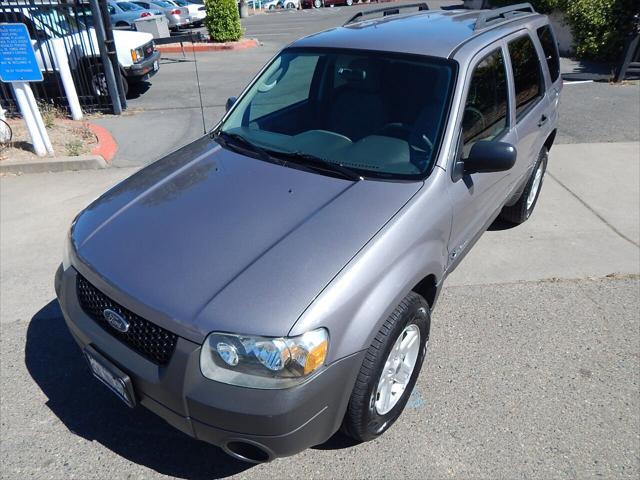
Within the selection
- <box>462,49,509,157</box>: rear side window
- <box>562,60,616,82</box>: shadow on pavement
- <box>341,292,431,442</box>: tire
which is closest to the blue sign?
<box>462,49,509,157</box>: rear side window

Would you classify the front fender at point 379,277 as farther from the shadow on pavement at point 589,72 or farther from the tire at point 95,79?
the shadow on pavement at point 589,72

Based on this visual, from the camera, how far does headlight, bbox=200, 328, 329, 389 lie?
178 cm

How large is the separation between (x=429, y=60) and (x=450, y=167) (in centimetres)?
72

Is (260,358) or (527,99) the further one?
(527,99)

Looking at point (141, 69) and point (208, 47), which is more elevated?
point (141, 69)

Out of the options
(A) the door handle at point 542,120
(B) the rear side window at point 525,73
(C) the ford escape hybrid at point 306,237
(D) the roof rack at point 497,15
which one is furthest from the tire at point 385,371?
(A) the door handle at point 542,120

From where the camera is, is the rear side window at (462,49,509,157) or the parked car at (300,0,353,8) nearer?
the rear side window at (462,49,509,157)

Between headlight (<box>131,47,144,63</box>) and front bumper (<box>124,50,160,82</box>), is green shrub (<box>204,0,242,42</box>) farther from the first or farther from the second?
headlight (<box>131,47,144,63</box>)

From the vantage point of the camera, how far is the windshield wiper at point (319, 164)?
2.52 metres

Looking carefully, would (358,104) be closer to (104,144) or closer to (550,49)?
(550,49)

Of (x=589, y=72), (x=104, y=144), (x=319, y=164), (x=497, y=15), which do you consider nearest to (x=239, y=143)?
(x=319, y=164)

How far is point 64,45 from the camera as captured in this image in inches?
299

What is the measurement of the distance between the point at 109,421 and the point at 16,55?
4.91 meters

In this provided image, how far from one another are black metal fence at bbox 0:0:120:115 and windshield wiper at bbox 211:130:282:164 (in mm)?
5861
